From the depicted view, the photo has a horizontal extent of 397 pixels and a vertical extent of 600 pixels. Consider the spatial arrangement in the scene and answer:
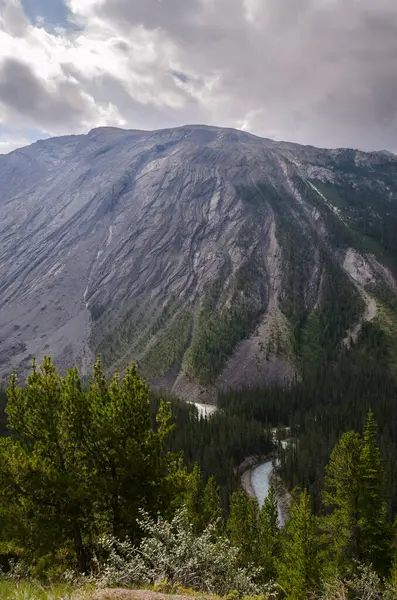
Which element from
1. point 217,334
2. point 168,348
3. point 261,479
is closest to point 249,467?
point 261,479

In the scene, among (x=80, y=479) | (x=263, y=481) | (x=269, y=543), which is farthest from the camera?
(x=263, y=481)

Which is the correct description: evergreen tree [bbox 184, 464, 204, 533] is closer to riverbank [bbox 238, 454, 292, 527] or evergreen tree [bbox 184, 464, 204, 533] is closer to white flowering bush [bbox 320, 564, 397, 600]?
white flowering bush [bbox 320, 564, 397, 600]

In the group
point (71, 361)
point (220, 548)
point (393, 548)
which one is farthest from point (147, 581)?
point (71, 361)

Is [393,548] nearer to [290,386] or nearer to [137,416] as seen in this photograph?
[137,416]

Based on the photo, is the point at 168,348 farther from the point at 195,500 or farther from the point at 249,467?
the point at 195,500

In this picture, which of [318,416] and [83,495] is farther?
[318,416]

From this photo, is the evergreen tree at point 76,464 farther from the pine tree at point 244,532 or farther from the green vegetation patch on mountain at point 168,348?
the green vegetation patch on mountain at point 168,348
